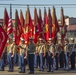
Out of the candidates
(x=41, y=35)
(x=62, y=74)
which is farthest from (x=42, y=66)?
(x=41, y=35)

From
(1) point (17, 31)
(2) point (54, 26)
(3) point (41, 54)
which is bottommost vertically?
(3) point (41, 54)

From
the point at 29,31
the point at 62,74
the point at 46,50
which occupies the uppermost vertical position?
the point at 29,31

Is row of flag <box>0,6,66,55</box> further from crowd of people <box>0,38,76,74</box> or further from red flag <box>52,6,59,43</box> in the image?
crowd of people <box>0,38,76,74</box>

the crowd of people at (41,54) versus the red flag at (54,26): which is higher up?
the red flag at (54,26)

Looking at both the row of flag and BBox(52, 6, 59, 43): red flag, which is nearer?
BBox(52, 6, 59, 43): red flag

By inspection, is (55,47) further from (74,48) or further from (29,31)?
(29,31)

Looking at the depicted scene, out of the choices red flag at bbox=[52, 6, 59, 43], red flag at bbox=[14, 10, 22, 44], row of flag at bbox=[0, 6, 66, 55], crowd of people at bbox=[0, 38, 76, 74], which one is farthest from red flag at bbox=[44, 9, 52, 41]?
crowd of people at bbox=[0, 38, 76, 74]

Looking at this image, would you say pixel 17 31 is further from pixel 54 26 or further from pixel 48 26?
pixel 54 26

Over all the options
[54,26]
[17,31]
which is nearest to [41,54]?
[54,26]

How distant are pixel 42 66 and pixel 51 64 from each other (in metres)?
0.77

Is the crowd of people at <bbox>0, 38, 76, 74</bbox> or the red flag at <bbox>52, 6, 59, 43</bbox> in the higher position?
the red flag at <bbox>52, 6, 59, 43</bbox>

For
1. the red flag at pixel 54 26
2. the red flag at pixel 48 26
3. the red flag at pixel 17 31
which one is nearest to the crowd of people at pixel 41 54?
the red flag at pixel 54 26

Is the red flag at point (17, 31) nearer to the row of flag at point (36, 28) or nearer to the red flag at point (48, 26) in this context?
the row of flag at point (36, 28)

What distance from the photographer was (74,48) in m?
17.7
